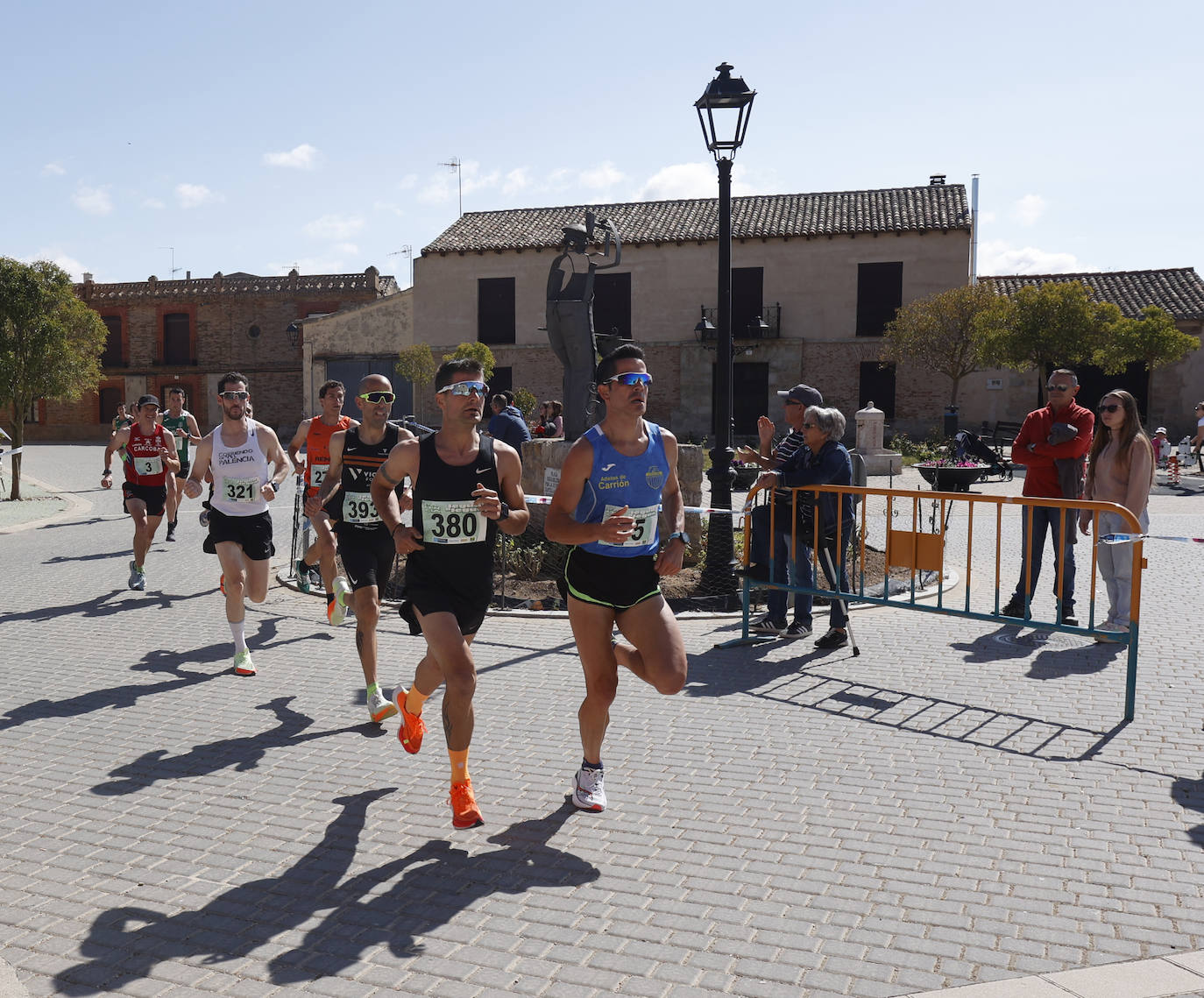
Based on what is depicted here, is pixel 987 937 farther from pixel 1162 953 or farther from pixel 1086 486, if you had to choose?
pixel 1086 486

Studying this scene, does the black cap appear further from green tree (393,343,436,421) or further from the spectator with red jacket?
green tree (393,343,436,421)

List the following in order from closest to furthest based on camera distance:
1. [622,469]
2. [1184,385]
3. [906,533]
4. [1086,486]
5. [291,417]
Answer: [622,469]
[906,533]
[1086,486]
[1184,385]
[291,417]

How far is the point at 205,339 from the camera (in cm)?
5506

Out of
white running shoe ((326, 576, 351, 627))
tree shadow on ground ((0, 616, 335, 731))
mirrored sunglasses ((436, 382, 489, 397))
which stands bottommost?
tree shadow on ground ((0, 616, 335, 731))

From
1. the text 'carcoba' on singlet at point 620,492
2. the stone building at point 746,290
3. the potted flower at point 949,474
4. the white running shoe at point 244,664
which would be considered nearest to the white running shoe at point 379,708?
the white running shoe at point 244,664

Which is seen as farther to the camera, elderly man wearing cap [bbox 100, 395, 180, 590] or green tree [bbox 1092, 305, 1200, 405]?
green tree [bbox 1092, 305, 1200, 405]

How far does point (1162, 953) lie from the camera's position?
11.0 feet

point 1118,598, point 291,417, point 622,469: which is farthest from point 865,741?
point 291,417

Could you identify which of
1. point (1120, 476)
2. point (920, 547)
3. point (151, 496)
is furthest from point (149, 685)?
point (1120, 476)

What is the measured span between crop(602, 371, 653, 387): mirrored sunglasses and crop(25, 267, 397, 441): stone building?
1950 inches

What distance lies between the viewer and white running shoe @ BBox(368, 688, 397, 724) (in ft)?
19.5

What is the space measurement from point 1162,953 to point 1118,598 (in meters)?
4.71

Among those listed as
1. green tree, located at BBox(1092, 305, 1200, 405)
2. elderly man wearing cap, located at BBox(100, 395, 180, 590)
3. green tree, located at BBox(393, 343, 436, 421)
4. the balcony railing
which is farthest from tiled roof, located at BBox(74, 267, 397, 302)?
elderly man wearing cap, located at BBox(100, 395, 180, 590)

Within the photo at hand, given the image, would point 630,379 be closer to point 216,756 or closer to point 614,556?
point 614,556
